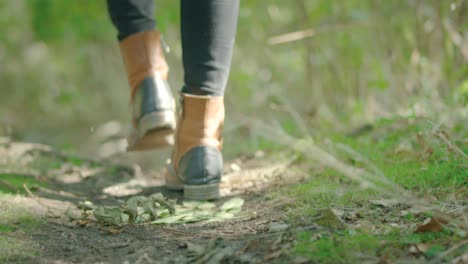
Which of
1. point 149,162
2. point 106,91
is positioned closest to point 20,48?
point 106,91

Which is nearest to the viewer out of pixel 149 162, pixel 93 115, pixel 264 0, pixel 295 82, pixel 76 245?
pixel 76 245

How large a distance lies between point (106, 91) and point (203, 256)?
5583 mm

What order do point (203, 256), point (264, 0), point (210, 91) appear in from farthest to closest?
point (264, 0)
point (210, 91)
point (203, 256)

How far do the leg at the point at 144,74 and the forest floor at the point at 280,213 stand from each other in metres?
0.23

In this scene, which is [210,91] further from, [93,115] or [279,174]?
[93,115]

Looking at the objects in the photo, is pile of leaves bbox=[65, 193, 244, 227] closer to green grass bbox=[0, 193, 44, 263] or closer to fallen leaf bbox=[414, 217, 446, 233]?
green grass bbox=[0, 193, 44, 263]

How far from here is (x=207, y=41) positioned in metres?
1.80

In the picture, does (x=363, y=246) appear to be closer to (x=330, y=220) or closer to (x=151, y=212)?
(x=330, y=220)

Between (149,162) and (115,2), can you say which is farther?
(149,162)

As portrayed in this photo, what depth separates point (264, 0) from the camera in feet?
12.8

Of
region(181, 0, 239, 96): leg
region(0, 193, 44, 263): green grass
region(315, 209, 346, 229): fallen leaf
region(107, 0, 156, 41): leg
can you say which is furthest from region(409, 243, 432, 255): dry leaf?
region(107, 0, 156, 41): leg

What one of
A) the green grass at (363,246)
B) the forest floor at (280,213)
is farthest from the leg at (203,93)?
the green grass at (363,246)

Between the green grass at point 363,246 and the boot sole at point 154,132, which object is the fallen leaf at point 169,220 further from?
the boot sole at point 154,132

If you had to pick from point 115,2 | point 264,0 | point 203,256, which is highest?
point 264,0
